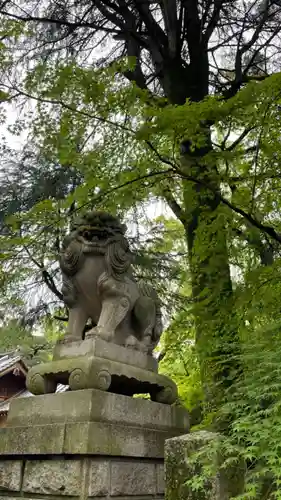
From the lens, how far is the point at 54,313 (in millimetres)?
8477

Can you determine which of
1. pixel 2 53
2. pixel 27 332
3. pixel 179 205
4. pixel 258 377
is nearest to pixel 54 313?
pixel 27 332

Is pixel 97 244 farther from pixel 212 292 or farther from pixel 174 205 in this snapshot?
pixel 174 205

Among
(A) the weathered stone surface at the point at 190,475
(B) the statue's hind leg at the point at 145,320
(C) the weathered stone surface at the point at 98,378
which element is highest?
(B) the statue's hind leg at the point at 145,320

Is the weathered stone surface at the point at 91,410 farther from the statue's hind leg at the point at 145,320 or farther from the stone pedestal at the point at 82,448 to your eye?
the statue's hind leg at the point at 145,320

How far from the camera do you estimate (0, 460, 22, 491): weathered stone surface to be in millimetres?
3621

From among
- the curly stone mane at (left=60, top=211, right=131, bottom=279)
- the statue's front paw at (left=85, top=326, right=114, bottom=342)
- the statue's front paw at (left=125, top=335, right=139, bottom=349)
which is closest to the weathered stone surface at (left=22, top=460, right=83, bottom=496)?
the statue's front paw at (left=85, top=326, right=114, bottom=342)

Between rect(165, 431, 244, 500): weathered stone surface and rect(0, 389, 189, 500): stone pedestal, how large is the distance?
0.63m

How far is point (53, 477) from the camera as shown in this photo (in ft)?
11.1

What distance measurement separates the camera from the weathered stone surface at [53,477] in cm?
327

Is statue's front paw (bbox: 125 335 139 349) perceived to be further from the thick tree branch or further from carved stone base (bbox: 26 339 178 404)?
the thick tree branch

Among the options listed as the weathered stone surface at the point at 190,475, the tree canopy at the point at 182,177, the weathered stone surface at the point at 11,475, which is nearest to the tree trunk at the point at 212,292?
the tree canopy at the point at 182,177

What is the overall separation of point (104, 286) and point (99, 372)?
795mm

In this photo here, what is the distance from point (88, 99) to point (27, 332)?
203 inches

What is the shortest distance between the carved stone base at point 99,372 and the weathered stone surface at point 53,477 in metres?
0.53
